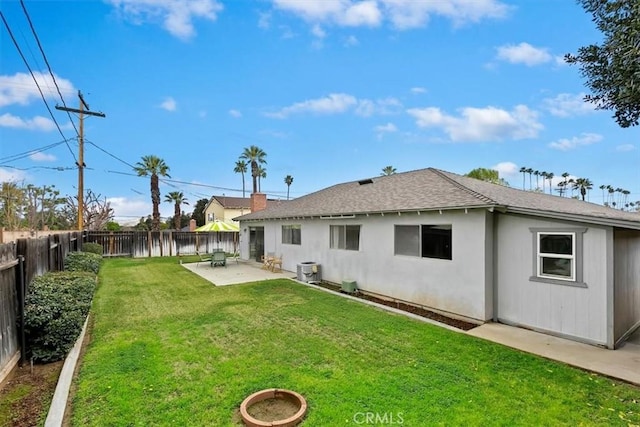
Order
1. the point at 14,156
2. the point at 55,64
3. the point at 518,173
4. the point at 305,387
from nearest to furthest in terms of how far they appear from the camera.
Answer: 1. the point at 305,387
2. the point at 55,64
3. the point at 14,156
4. the point at 518,173

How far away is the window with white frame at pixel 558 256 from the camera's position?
5.97 metres

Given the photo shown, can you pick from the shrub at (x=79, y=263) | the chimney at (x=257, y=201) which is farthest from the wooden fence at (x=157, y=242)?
the shrub at (x=79, y=263)

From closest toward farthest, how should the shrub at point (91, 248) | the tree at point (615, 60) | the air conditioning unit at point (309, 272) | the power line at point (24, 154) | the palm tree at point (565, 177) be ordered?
1. the tree at point (615, 60)
2. the air conditioning unit at point (309, 272)
3. the shrub at point (91, 248)
4. the power line at point (24, 154)
5. the palm tree at point (565, 177)

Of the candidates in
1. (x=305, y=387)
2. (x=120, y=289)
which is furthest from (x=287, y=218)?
(x=305, y=387)

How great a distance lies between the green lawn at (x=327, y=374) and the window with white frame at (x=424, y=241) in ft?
6.46

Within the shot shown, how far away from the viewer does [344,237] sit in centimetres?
1143

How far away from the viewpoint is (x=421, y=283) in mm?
8477

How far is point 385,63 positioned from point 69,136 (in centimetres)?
1686

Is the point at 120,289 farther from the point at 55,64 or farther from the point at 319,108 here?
the point at 319,108

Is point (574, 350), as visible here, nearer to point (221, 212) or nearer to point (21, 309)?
point (21, 309)

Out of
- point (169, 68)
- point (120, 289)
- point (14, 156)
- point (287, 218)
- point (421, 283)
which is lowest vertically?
point (120, 289)
